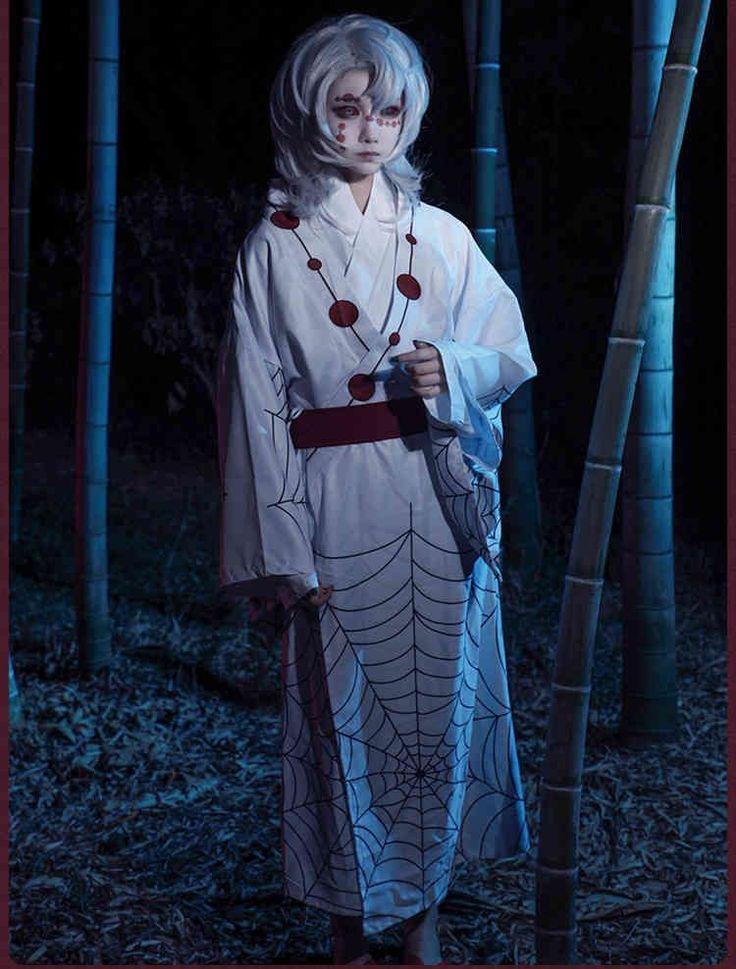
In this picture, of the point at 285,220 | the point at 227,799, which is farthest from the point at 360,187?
the point at 227,799

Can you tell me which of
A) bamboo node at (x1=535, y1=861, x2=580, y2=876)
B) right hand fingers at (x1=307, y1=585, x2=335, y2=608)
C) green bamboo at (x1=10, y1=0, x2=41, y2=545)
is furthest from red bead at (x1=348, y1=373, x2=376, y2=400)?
green bamboo at (x1=10, y1=0, x2=41, y2=545)

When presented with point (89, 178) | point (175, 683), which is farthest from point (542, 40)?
point (175, 683)

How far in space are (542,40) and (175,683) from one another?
3962 mm

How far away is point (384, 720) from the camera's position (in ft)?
7.91

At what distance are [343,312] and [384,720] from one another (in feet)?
2.46

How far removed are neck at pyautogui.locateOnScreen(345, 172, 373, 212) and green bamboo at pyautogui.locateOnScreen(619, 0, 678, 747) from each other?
1.19 meters

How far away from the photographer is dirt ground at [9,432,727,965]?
9.57ft

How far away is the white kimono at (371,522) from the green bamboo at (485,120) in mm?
895

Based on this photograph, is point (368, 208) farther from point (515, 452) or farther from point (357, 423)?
point (515, 452)

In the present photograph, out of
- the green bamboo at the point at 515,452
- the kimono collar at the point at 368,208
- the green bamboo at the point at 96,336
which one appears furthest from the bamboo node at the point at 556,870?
the green bamboo at the point at 515,452

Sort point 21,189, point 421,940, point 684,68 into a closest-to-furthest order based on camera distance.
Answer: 1. point 684,68
2. point 421,940
3. point 21,189

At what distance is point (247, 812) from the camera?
3557 millimetres

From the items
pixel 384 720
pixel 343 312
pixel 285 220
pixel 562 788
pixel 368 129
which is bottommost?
pixel 562 788

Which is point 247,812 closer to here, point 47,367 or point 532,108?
point 532,108
